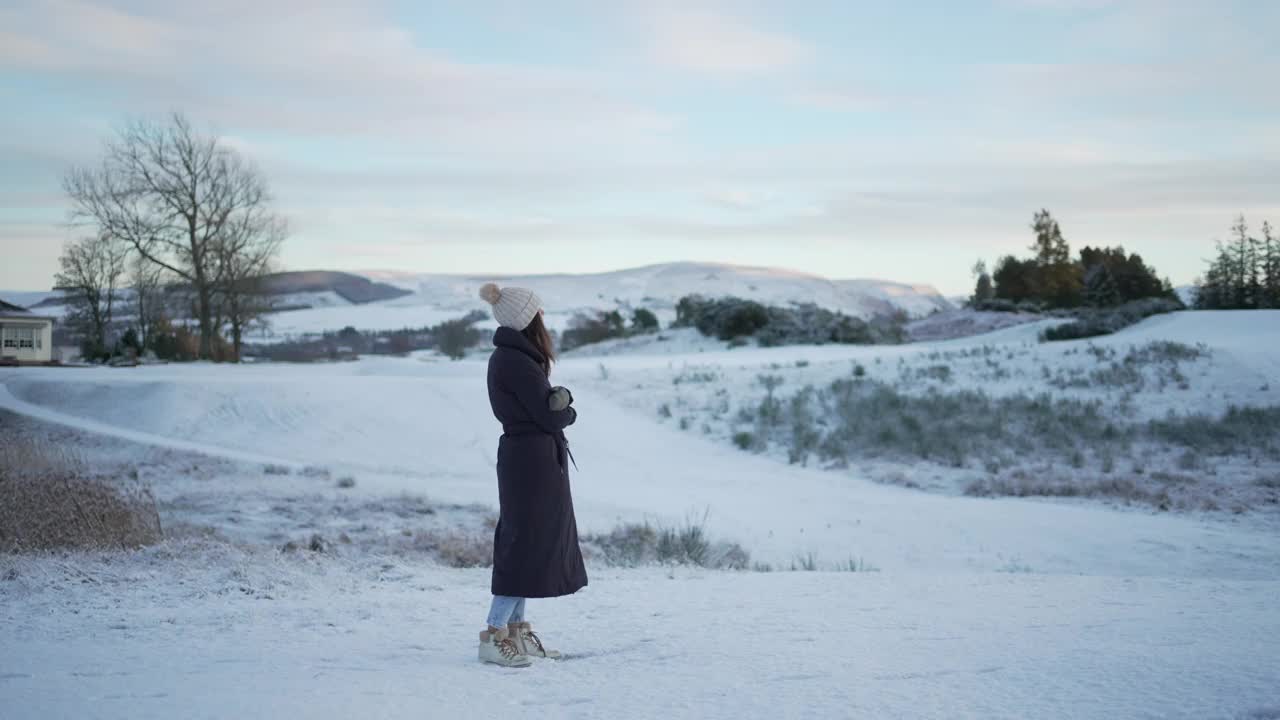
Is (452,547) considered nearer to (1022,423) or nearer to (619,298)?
(1022,423)

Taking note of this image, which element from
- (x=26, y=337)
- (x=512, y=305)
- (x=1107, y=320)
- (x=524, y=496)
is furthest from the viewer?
(x=26, y=337)

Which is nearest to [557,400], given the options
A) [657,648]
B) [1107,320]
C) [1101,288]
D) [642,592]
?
[657,648]

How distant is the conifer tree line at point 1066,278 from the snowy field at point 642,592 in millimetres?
A: 21773

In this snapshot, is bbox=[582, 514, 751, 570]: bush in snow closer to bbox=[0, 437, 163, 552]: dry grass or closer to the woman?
the woman

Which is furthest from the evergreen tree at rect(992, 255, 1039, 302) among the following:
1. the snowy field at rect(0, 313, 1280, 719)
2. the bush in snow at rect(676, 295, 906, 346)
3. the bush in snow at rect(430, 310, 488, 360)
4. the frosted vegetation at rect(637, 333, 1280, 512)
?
the snowy field at rect(0, 313, 1280, 719)

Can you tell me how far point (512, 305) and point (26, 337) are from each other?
31.7m

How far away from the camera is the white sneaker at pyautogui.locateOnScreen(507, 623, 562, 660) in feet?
16.6

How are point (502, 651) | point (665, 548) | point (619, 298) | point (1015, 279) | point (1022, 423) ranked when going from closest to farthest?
point (502, 651)
point (665, 548)
point (1022, 423)
point (1015, 279)
point (619, 298)

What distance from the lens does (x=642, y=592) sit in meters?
7.20

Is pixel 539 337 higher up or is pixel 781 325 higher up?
pixel 781 325

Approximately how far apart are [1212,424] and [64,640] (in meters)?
16.1

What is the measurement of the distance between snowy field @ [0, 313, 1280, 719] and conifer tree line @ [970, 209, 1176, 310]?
21.8m

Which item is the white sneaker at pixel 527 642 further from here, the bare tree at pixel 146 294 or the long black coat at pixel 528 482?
the bare tree at pixel 146 294

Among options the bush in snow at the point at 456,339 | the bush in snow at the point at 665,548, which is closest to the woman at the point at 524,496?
the bush in snow at the point at 665,548
